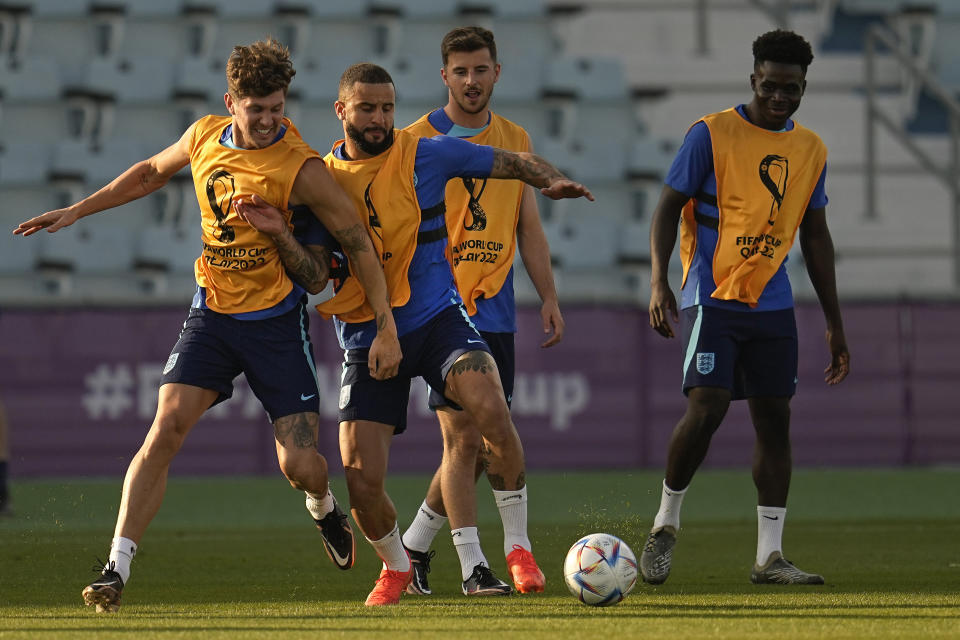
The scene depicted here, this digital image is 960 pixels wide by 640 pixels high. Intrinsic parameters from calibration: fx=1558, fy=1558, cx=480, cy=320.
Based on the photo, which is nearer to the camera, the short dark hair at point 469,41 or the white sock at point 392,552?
the white sock at point 392,552

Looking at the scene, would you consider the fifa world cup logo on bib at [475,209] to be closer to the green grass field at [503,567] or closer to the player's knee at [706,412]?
the player's knee at [706,412]

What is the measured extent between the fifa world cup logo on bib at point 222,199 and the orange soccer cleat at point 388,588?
1449 mm

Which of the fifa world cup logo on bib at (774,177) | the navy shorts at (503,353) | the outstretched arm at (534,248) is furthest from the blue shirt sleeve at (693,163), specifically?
the navy shorts at (503,353)

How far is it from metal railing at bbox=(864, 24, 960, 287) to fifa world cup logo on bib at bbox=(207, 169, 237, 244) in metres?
11.3

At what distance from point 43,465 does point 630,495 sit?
5328 millimetres

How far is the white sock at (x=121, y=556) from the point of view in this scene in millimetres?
5699

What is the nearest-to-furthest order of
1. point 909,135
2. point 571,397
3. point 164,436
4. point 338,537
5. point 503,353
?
point 164,436 → point 338,537 → point 503,353 → point 571,397 → point 909,135

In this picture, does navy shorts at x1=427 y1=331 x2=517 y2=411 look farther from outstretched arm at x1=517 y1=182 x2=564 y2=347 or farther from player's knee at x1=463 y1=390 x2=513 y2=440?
player's knee at x1=463 y1=390 x2=513 y2=440

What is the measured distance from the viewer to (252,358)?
6.03 metres

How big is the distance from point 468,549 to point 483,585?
6.7 inches

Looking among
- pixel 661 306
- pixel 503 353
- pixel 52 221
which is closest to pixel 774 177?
pixel 661 306

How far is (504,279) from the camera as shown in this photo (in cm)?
693

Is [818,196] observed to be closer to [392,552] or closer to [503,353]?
[503,353]

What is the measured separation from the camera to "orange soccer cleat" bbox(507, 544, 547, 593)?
6230 millimetres
